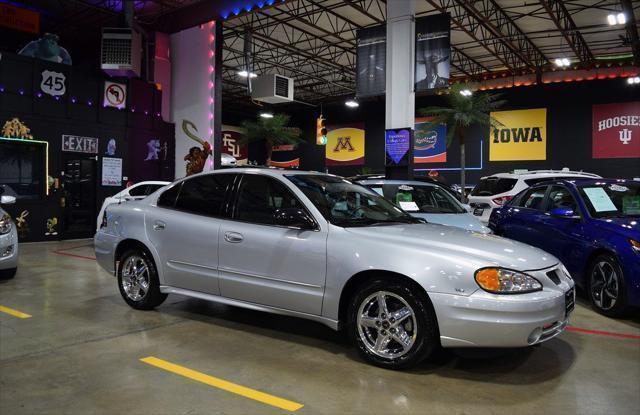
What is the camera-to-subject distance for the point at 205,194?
4.82 meters

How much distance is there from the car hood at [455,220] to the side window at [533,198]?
2.60 ft

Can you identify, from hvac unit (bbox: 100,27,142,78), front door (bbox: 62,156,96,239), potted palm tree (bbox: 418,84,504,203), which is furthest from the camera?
potted palm tree (bbox: 418,84,504,203)

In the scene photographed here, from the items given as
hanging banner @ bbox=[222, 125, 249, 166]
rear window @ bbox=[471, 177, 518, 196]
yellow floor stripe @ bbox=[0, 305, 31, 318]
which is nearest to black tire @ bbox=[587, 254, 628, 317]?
yellow floor stripe @ bbox=[0, 305, 31, 318]

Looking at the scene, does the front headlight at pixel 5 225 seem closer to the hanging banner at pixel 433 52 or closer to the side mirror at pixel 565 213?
the side mirror at pixel 565 213

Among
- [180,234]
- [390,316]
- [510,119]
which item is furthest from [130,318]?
[510,119]

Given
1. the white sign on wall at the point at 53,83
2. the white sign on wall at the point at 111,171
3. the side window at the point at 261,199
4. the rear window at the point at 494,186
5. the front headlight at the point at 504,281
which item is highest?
the white sign on wall at the point at 53,83

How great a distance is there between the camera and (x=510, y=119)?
926 inches

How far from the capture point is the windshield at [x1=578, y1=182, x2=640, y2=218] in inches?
223

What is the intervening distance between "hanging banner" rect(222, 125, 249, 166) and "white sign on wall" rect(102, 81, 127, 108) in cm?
1725

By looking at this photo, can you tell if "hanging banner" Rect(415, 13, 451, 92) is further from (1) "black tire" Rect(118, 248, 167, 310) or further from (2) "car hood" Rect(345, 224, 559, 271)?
(1) "black tire" Rect(118, 248, 167, 310)

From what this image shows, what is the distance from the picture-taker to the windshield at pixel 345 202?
13.7 feet

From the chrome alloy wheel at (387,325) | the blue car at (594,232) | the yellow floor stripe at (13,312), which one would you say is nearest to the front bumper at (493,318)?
the chrome alloy wheel at (387,325)

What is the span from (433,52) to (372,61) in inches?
53.7

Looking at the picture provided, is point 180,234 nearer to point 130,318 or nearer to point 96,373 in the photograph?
point 130,318
